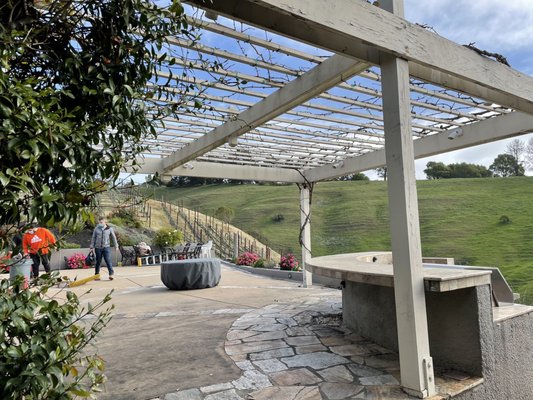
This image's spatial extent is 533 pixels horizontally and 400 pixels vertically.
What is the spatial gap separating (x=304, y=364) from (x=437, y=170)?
44415 mm

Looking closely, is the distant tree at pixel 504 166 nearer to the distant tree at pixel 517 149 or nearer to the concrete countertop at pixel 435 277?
the distant tree at pixel 517 149

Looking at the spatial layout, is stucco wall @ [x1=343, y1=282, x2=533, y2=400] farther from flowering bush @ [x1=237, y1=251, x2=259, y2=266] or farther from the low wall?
flowering bush @ [x1=237, y1=251, x2=259, y2=266]

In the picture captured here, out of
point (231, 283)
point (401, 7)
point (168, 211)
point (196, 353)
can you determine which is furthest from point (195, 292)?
point (168, 211)

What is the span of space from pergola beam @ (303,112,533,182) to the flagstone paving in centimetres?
331

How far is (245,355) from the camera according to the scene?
3277 millimetres

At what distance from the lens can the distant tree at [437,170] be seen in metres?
41.8

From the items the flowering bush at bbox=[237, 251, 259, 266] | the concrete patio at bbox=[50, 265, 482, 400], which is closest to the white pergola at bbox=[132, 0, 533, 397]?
the concrete patio at bbox=[50, 265, 482, 400]

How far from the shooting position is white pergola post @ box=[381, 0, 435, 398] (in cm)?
244

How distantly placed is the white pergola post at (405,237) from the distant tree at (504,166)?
149 ft

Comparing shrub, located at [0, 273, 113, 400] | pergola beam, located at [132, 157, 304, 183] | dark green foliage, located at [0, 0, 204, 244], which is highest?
pergola beam, located at [132, 157, 304, 183]

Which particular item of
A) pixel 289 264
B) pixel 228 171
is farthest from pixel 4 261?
pixel 289 264

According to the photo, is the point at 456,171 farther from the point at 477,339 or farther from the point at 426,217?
the point at 477,339

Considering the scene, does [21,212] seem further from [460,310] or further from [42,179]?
[460,310]

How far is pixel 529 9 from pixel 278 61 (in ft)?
10.5
